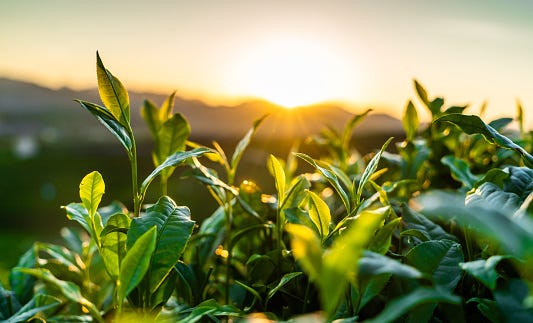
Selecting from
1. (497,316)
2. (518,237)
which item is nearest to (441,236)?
(497,316)

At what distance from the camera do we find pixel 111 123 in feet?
2.79

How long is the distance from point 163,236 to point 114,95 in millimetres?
252

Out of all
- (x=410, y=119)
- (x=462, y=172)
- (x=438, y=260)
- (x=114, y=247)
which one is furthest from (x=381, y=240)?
(x=410, y=119)

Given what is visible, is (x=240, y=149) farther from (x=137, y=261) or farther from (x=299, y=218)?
(x=137, y=261)

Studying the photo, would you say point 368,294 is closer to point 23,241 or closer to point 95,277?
point 95,277

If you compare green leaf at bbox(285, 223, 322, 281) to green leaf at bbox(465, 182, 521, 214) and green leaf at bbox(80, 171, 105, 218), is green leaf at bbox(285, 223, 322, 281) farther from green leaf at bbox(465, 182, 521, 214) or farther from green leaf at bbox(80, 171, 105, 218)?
green leaf at bbox(80, 171, 105, 218)

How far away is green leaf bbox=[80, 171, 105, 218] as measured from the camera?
0.85 meters

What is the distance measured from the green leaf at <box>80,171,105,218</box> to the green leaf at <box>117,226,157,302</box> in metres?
0.18

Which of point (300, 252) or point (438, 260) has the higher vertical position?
point (300, 252)

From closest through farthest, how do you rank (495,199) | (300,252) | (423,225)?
(300,252) → (495,199) → (423,225)

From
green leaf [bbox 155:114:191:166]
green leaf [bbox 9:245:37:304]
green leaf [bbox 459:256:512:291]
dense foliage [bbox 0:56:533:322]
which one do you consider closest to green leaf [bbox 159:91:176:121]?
dense foliage [bbox 0:56:533:322]

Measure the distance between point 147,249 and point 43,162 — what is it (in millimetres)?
12935

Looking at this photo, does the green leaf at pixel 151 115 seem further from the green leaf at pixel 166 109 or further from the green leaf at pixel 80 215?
the green leaf at pixel 80 215

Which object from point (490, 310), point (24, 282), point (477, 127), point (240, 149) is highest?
point (477, 127)
